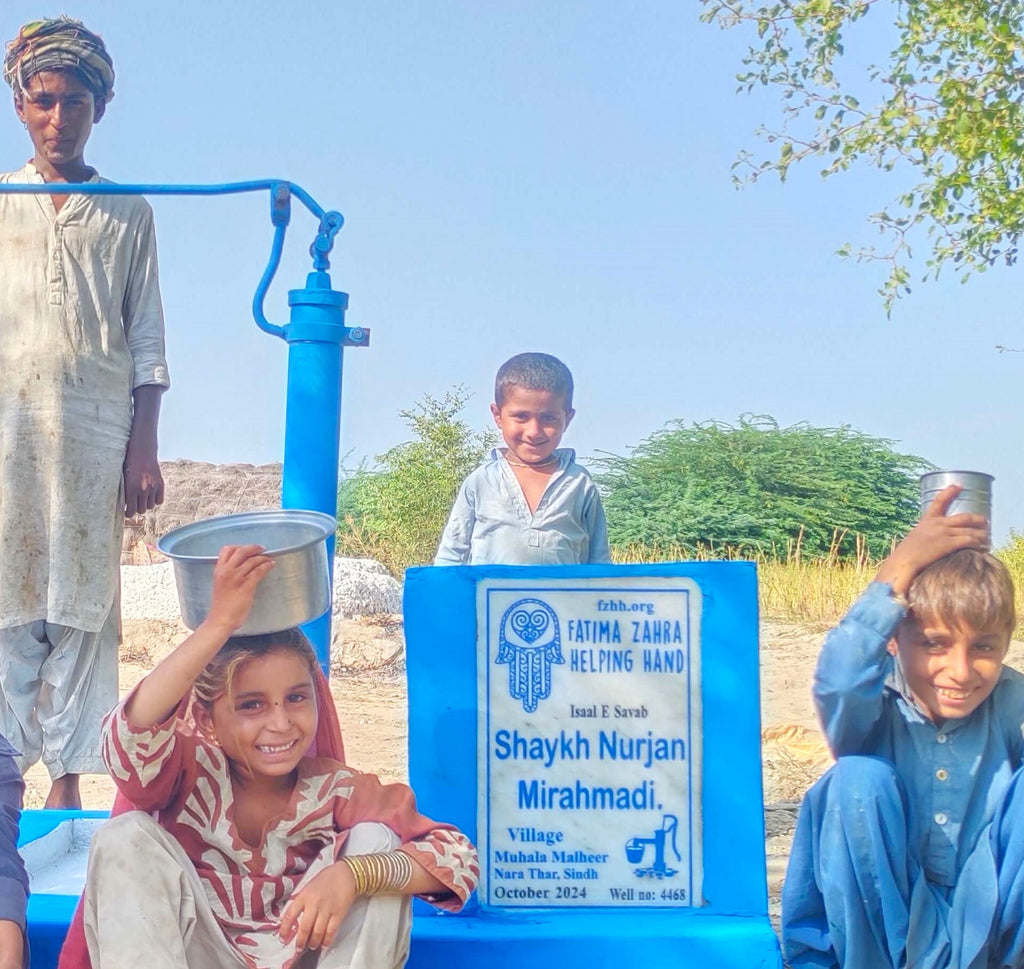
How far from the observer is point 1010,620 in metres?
2.44

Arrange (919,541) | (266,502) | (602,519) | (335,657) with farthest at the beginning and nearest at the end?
(266,502), (335,657), (602,519), (919,541)

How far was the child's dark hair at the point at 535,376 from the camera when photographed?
3.76 m

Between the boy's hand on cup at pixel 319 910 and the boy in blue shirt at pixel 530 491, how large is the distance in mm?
1772

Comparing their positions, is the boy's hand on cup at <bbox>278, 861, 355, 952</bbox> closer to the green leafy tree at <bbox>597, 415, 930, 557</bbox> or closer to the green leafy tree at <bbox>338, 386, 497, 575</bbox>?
the green leafy tree at <bbox>338, 386, 497, 575</bbox>

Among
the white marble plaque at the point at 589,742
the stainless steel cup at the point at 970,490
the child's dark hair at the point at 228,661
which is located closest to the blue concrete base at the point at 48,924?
the child's dark hair at the point at 228,661

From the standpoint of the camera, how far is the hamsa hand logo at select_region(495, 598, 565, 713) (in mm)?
2609

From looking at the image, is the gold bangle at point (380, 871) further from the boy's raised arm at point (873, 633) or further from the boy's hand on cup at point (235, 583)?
the boy's raised arm at point (873, 633)

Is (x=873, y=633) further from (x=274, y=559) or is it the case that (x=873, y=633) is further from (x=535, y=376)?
(x=535, y=376)

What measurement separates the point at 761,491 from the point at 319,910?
17841mm

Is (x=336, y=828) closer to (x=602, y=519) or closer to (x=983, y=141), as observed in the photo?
(x=602, y=519)

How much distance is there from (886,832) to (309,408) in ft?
4.94

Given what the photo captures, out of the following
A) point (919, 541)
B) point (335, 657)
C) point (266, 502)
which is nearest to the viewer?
point (919, 541)

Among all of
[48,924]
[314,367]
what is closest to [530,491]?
[314,367]

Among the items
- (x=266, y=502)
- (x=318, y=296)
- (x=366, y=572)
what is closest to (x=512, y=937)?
(x=318, y=296)
